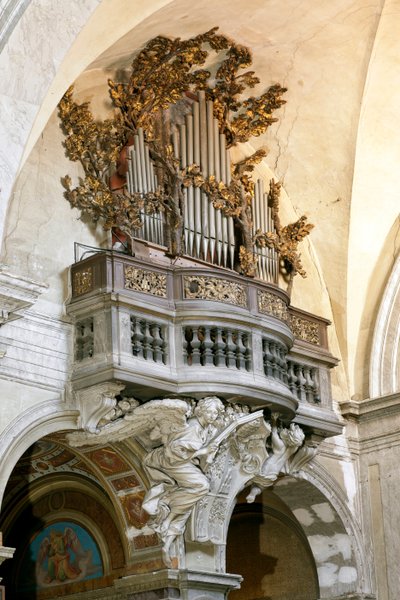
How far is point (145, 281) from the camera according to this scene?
36.6ft

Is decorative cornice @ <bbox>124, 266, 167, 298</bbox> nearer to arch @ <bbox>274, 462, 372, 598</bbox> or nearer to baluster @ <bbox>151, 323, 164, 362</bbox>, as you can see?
baluster @ <bbox>151, 323, 164, 362</bbox>

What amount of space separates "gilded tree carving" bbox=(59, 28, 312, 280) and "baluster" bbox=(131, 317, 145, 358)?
904mm

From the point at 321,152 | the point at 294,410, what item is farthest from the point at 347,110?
the point at 294,410

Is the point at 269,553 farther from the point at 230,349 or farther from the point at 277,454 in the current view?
the point at 230,349

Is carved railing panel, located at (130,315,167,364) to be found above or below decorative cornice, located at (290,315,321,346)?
below

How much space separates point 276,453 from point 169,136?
316 cm

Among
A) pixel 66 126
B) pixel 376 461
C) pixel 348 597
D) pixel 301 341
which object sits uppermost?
pixel 66 126

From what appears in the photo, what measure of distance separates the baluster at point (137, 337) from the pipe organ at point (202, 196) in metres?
1.05

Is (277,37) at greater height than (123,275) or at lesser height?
greater

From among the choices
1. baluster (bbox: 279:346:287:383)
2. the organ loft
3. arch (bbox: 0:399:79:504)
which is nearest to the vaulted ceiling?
the organ loft

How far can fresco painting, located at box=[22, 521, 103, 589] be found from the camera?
12961mm

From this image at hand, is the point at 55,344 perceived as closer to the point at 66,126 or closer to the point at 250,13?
the point at 66,126

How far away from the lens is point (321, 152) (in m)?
13.7

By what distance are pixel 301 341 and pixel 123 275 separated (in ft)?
7.57
